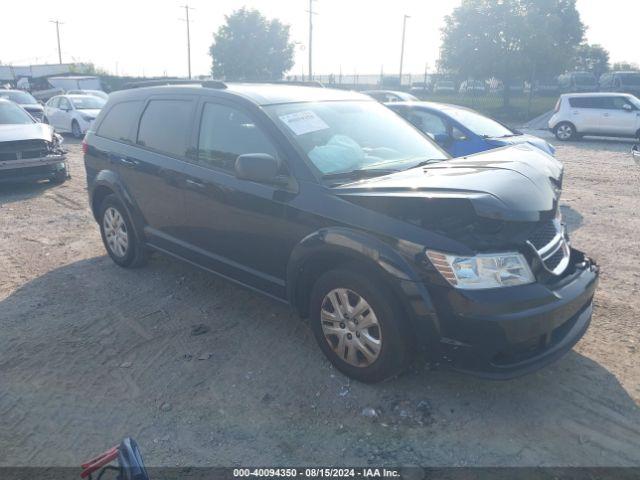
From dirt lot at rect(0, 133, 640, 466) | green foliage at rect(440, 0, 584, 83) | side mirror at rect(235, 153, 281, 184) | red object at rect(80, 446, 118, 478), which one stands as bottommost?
dirt lot at rect(0, 133, 640, 466)

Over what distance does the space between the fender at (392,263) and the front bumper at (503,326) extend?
7 centimetres

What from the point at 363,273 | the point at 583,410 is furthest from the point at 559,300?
the point at 363,273

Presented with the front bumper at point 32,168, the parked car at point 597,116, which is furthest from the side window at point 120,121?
the parked car at point 597,116

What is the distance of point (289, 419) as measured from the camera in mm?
3168

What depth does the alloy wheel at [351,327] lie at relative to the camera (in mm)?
3271

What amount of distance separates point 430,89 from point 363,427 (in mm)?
39699

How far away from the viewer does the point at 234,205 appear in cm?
402

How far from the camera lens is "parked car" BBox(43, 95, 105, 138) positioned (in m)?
17.5

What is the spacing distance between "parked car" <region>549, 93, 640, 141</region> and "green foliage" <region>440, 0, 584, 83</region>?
13.8m

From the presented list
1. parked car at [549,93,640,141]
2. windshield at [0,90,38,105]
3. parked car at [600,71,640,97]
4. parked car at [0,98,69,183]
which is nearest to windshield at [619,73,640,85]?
parked car at [600,71,640,97]

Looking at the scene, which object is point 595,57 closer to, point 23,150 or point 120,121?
point 23,150

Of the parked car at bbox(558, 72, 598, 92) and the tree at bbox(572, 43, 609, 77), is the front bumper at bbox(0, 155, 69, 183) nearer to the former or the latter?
the parked car at bbox(558, 72, 598, 92)

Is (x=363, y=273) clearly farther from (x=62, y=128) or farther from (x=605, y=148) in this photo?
(x=62, y=128)

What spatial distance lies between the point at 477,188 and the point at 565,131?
1731 cm
